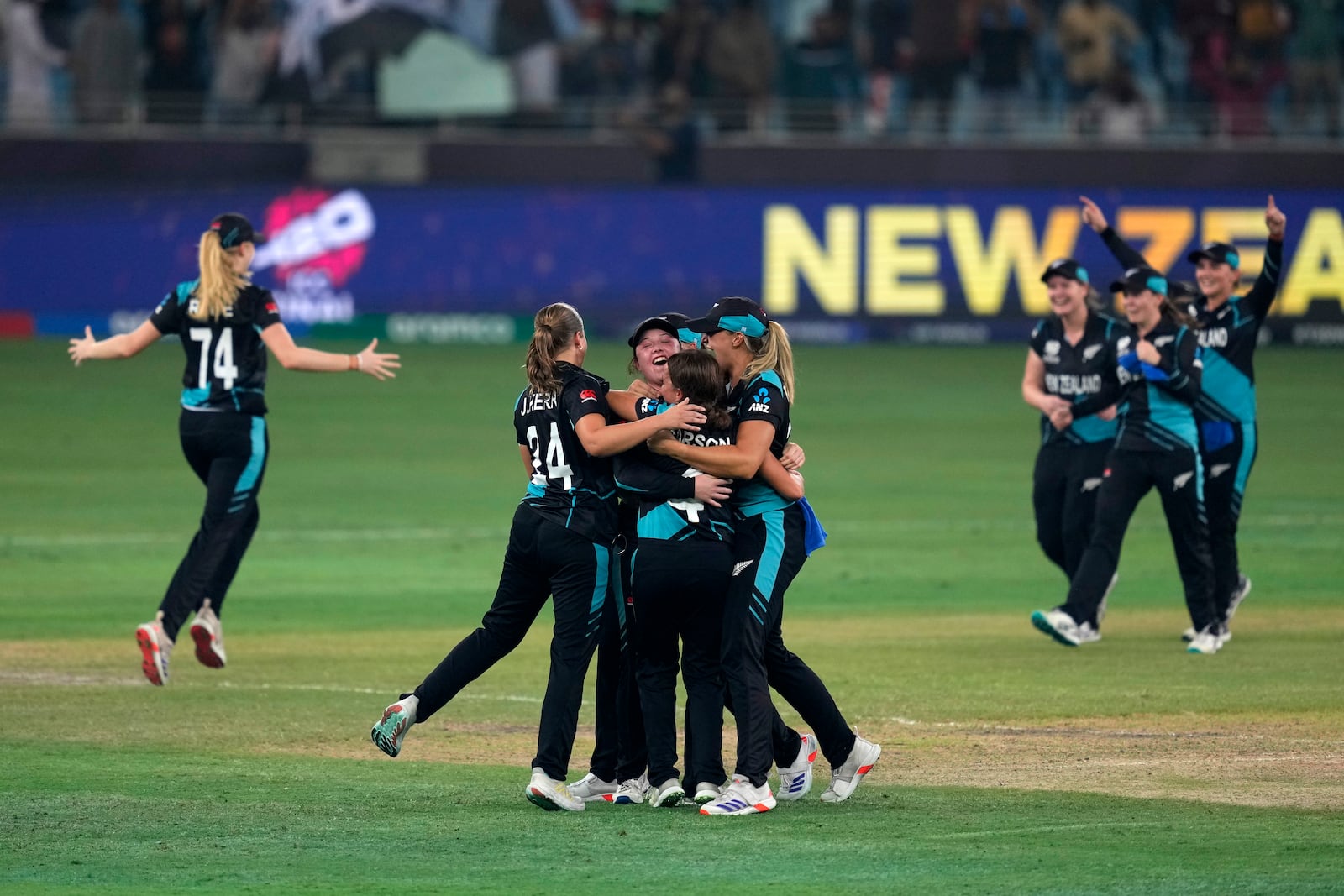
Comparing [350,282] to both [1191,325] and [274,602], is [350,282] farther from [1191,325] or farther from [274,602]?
[1191,325]

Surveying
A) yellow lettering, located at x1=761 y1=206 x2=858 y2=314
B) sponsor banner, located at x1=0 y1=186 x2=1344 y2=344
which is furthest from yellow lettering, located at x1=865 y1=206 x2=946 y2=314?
yellow lettering, located at x1=761 y1=206 x2=858 y2=314

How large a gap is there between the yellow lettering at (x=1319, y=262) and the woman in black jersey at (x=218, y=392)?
23.2m

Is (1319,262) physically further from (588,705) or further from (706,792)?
(706,792)

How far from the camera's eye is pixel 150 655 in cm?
1064

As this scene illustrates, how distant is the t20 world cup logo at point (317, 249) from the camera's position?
101ft

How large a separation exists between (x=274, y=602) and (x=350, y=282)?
17.6 metres

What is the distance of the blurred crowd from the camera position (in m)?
31.0

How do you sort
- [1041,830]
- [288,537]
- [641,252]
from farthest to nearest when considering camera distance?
1. [641,252]
2. [288,537]
3. [1041,830]

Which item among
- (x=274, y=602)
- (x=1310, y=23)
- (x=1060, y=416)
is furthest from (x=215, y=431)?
(x=1310, y=23)

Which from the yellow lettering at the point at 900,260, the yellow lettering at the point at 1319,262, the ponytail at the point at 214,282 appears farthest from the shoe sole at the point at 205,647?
the yellow lettering at the point at 1319,262

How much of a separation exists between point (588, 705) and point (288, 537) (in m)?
6.35

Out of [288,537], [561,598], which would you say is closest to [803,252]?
[288,537]

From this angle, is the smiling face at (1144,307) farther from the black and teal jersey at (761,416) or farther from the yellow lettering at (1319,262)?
the yellow lettering at (1319,262)

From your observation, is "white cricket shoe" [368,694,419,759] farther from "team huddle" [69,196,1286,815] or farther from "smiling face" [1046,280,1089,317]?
"smiling face" [1046,280,1089,317]
